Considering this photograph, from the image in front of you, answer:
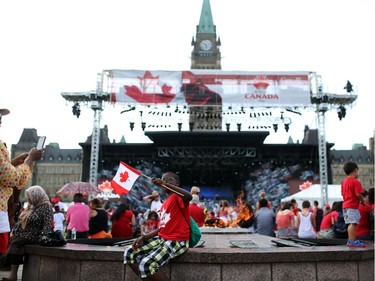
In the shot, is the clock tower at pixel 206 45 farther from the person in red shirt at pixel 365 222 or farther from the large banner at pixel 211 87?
the person in red shirt at pixel 365 222

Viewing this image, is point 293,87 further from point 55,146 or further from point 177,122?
point 55,146

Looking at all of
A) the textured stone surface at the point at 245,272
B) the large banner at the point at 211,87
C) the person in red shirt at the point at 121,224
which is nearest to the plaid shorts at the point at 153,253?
the textured stone surface at the point at 245,272

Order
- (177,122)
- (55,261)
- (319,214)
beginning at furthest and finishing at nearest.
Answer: (177,122) → (319,214) → (55,261)

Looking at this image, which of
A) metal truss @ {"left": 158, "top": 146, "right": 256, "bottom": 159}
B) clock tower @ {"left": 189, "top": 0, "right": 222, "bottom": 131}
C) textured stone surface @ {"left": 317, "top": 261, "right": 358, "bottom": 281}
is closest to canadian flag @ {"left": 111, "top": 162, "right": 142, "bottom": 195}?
textured stone surface @ {"left": 317, "top": 261, "right": 358, "bottom": 281}

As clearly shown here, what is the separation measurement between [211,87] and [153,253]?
70.5 ft

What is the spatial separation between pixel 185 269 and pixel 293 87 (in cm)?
2146

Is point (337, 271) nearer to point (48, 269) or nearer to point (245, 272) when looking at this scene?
point (245, 272)

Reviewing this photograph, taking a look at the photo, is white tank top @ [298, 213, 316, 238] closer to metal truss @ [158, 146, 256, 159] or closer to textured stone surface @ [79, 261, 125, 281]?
textured stone surface @ [79, 261, 125, 281]

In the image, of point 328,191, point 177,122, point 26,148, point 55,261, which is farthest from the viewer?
point 26,148

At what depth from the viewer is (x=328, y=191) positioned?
2367cm

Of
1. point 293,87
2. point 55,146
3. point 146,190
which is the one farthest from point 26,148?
point 293,87

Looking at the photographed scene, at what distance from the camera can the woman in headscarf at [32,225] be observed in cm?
575

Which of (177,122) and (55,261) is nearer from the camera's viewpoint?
(55,261)

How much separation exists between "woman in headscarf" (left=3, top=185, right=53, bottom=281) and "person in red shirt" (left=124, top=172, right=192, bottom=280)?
82.0 inches
